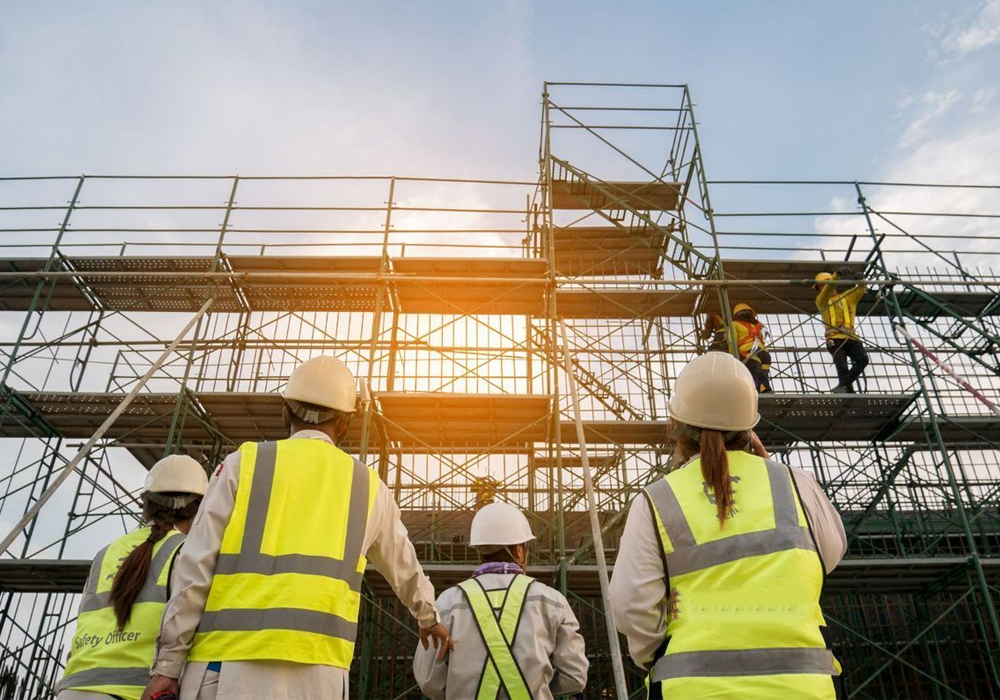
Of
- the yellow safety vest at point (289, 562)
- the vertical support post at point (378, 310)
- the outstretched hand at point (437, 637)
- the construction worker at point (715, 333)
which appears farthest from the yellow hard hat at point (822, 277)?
the yellow safety vest at point (289, 562)

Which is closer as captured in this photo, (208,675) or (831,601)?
(208,675)

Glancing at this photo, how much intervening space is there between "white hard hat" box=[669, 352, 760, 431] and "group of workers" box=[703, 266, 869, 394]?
8.83 meters

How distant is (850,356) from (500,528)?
8.98m

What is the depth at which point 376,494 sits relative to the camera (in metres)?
3.05

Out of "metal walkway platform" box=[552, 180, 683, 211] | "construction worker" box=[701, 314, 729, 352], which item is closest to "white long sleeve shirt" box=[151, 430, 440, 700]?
"construction worker" box=[701, 314, 729, 352]

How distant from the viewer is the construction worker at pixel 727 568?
211cm

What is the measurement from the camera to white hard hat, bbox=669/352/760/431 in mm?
2602

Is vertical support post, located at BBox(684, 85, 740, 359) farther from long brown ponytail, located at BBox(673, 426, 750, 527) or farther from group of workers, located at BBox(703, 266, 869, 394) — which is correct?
long brown ponytail, located at BBox(673, 426, 750, 527)

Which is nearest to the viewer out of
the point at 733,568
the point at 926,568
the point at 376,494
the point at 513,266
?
the point at 733,568

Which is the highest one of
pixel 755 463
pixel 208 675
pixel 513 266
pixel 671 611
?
pixel 513 266

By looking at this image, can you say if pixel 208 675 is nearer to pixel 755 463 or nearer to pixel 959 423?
pixel 755 463

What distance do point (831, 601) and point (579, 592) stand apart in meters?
4.76

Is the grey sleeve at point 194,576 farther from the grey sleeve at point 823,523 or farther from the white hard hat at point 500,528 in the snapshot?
the white hard hat at point 500,528

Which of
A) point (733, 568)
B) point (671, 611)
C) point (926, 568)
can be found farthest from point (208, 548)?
point (926, 568)
